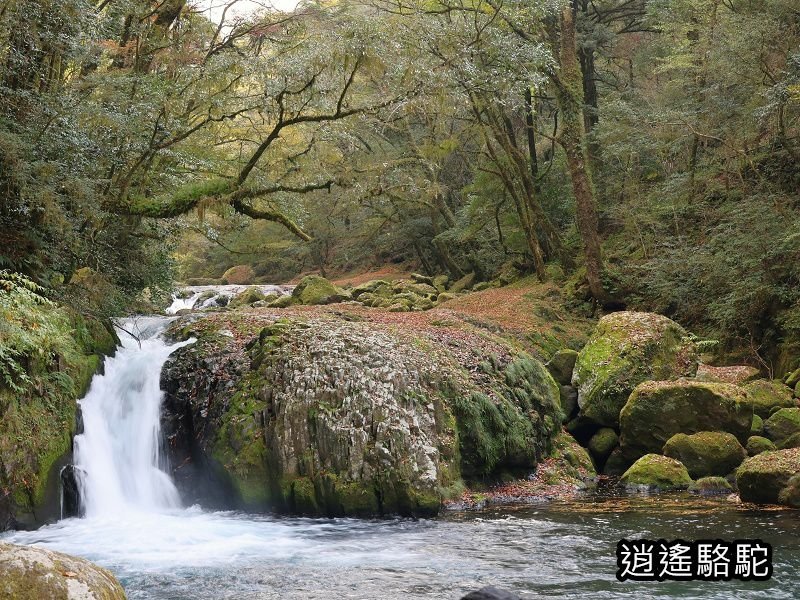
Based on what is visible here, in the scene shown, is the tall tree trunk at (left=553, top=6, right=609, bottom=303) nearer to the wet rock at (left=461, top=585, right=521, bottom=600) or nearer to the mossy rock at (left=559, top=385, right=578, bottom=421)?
the mossy rock at (left=559, top=385, right=578, bottom=421)

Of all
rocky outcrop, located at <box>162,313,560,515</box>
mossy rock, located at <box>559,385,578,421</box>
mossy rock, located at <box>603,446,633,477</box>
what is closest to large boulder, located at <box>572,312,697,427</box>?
mossy rock, located at <box>559,385,578,421</box>

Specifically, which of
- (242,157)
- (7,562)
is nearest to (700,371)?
(242,157)

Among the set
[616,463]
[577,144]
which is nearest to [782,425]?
[616,463]

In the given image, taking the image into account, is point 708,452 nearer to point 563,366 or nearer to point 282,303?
point 563,366

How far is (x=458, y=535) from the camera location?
8508 mm

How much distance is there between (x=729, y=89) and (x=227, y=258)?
3120 cm

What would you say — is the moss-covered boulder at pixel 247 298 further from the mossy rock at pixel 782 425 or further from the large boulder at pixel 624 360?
the mossy rock at pixel 782 425

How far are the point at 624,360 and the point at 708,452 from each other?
8.91ft

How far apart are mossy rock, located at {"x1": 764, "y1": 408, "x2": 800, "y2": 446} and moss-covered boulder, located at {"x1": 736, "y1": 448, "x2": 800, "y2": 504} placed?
2209 mm

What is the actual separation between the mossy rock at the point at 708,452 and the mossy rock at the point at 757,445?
0.22 m

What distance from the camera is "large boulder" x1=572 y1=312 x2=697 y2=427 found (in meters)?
13.3

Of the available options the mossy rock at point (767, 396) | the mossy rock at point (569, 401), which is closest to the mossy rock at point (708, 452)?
the mossy rock at point (767, 396)

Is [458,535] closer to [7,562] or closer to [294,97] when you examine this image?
[7,562]

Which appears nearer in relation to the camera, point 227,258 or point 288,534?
point 288,534
